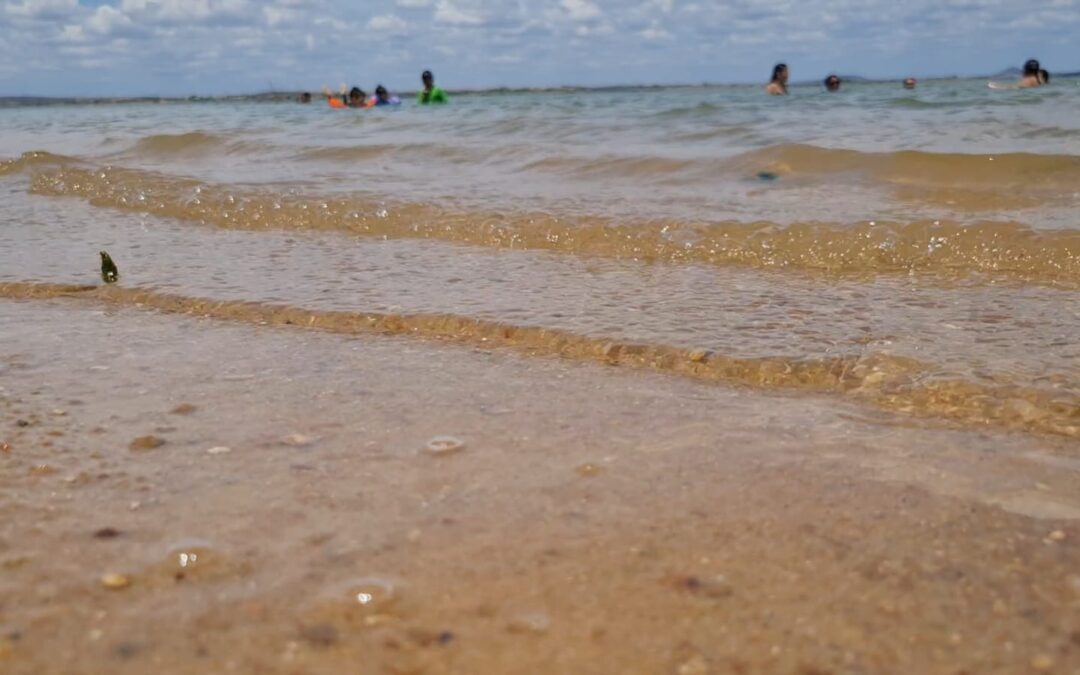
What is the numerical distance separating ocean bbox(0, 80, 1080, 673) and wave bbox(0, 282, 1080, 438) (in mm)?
13

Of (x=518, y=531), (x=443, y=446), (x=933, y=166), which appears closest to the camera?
(x=518, y=531)

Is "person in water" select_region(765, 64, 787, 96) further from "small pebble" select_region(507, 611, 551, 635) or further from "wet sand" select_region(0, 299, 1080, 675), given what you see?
"small pebble" select_region(507, 611, 551, 635)

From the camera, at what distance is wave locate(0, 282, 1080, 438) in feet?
7.79

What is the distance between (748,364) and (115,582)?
176cm

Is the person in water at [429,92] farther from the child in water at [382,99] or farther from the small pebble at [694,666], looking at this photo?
the small pebble at [694,666]

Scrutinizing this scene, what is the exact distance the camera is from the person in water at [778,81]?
71.8ft

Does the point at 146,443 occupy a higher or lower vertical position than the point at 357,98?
lower

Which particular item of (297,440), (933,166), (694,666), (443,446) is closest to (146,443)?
(297,440)

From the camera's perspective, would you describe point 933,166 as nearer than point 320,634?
No

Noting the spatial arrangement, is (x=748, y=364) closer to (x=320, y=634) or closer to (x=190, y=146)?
(x=320, y=634)

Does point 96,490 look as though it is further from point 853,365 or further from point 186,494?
point 853,365

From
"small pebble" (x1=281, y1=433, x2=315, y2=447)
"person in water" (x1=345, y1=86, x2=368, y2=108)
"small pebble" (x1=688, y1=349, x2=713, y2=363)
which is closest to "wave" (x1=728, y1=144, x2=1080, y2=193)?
"small pebble" (x1=688, y1=349, x2=713, y2=363)

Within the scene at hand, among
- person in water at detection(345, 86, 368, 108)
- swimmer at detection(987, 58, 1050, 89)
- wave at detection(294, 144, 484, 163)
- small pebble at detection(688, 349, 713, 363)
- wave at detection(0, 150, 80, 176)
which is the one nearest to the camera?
small pebble at detection(688, 349, 713, 363)

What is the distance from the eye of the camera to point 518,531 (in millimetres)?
1688
